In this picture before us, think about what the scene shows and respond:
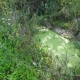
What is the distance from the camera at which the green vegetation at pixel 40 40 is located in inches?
128

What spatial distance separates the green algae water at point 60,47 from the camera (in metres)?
3.80

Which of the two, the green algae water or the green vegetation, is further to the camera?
the green algae water

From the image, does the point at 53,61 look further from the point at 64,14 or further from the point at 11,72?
the point at 64,14

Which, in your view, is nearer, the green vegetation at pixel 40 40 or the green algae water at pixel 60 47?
the green vegetation at pixel 40 40

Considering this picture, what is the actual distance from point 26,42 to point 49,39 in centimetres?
71

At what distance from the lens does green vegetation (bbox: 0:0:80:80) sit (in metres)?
3.25

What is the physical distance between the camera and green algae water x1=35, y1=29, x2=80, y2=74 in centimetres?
380

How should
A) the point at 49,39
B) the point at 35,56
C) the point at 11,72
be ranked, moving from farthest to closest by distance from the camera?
the point at 49,39
the point at 35,56
the point at 11,72

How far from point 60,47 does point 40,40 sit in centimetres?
39

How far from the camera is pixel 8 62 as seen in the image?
11.2ft

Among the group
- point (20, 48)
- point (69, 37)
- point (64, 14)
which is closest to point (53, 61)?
point (20, 48)

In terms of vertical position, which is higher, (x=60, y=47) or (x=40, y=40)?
(x=40, y=40)

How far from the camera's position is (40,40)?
4113 millimetres

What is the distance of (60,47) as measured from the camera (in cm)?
416
